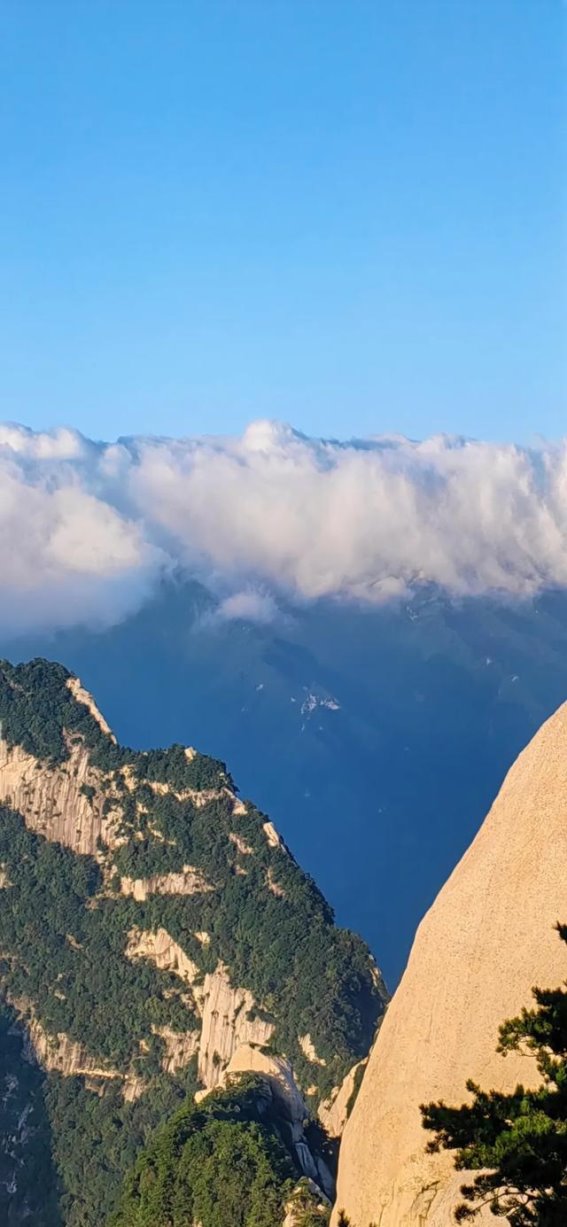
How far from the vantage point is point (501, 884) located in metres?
25.8

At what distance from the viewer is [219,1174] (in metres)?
47.2

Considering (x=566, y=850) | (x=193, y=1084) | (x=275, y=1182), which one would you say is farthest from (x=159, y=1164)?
(x=566, y=850)

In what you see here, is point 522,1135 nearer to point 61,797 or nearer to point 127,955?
point 127,955

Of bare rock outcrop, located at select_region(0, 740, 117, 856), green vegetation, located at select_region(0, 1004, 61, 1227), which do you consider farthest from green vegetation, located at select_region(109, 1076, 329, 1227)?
bare rock outcrop, located at select_region(0, 740, 117, 856)

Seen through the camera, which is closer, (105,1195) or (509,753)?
(105,1195)

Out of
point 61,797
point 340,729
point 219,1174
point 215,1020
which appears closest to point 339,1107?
point 219,1174

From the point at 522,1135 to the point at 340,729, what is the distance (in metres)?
169

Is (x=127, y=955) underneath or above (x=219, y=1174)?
above

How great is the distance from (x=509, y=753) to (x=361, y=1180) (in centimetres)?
15381

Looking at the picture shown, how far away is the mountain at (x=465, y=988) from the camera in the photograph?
24109mm

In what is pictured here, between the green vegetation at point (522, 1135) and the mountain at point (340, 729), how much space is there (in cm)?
12754

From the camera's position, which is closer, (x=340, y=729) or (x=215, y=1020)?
(x=215, y=1020)

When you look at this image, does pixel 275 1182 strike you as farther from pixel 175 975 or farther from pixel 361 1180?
pixel 175 975

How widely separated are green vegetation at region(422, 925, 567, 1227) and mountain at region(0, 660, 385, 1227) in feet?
159
